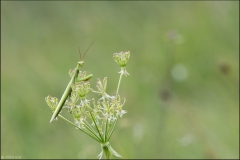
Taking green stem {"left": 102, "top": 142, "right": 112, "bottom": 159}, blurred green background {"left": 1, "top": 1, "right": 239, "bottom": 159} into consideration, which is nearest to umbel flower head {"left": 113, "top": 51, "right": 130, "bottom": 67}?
green stem {"left": 102, "top": 142, "right": 112, "bottom": 159}

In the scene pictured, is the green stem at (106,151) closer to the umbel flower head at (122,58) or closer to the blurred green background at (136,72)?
the umbel flower head at (122,58)

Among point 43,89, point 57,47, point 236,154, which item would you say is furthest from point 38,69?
point 236,154

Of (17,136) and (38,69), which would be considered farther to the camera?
(38,69)

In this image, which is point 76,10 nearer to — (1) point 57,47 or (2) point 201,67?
(1) point 57,47

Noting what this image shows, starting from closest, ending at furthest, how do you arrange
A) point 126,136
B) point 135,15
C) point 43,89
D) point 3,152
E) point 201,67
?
1. point 3,152
2. point 126,136
3. point 43,89
4. point 201,67
5. point 135,15

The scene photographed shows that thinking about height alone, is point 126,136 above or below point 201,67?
below

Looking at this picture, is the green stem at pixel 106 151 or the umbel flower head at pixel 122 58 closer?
the green stem at pixel 106 151

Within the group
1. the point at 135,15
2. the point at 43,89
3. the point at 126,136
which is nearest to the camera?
the point at 126,136

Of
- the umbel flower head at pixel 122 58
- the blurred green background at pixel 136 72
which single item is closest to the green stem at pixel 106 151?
the umbel flower head at pixel 122 58

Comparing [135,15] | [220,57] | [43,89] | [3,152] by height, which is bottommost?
[3,152]
